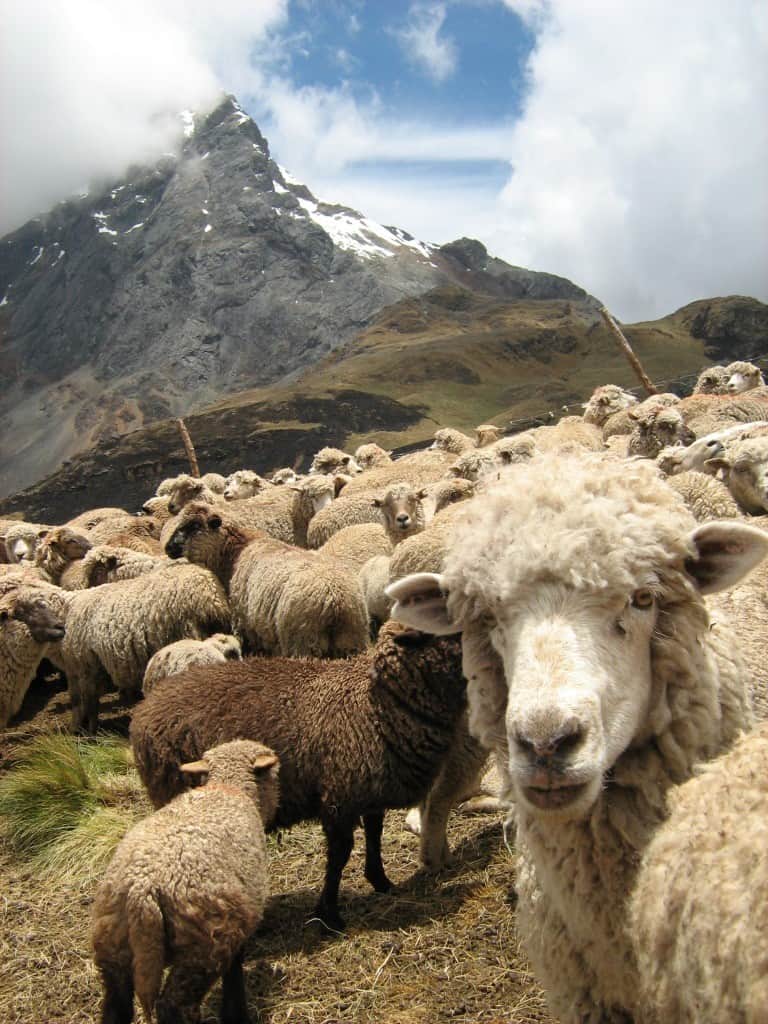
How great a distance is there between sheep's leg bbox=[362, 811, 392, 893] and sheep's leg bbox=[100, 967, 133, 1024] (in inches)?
59.5

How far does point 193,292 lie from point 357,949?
15841 cm

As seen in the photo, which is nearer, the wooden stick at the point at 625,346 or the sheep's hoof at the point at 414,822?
the sheep's hoof at the point at 414,822

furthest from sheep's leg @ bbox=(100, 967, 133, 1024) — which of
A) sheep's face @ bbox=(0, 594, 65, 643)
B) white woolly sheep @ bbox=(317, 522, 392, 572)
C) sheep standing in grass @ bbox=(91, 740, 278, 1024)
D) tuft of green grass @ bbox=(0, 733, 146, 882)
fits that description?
white woolly sheep @ bbox=(317, 522, 392, 572)

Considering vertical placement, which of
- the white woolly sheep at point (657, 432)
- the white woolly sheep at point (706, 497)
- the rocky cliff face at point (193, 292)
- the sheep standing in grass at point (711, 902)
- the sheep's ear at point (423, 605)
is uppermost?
the rocky cliff face at point (193, 292)

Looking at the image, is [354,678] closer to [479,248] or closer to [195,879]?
[195,879]

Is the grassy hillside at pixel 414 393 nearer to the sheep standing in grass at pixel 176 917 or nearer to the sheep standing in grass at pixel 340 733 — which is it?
the sheep standing in grass at pixel 340 733

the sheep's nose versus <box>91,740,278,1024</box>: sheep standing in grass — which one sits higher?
the sheep's nose

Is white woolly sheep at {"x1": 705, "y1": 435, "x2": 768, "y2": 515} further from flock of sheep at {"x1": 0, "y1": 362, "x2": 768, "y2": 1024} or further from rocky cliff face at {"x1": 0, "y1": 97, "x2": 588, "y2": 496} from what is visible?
rocky cliff face at {"x1": 0, "y1": 97, "x2": 588, "y2": 496}

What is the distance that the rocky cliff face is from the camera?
139 m

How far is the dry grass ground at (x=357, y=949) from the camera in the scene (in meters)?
3.51

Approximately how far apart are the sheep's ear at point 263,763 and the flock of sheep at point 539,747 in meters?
0.01

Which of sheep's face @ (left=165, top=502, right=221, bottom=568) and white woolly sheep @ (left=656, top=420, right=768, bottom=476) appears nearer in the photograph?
white woolly sheep @ (left=656, top=420, right=768, bottom=476)

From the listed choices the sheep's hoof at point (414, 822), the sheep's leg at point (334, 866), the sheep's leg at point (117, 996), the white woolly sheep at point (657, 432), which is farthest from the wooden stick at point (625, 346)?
the sheep's leg at point (117, 996)

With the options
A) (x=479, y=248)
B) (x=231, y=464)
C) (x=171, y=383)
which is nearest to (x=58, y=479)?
(x=231, y=464)
